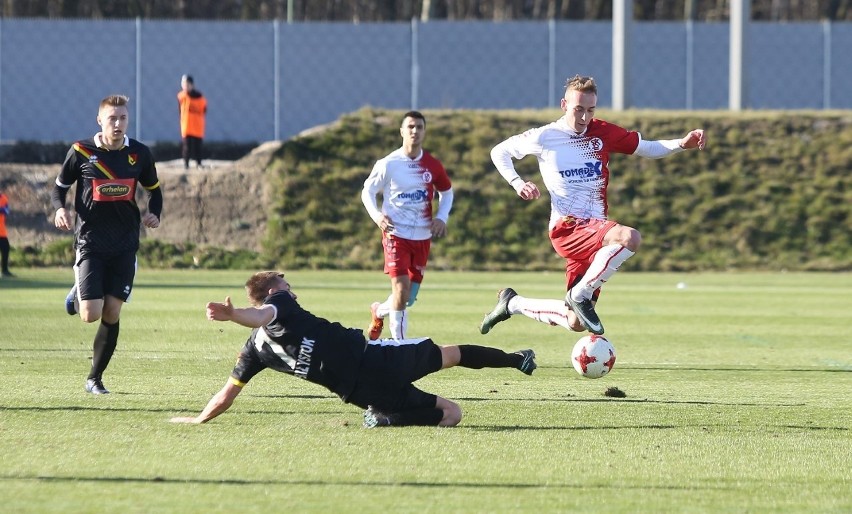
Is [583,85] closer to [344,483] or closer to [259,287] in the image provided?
[259,287]

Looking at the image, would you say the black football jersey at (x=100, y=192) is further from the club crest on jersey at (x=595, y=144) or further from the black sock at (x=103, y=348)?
the club crest on jersey at (x=595, y=144)

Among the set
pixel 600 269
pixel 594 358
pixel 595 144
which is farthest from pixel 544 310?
pixel 594 358

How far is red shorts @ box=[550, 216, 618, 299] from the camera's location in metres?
9.42

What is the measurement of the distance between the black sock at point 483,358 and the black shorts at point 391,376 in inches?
18.0

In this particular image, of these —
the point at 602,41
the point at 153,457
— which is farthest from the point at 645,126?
the point at 153,457

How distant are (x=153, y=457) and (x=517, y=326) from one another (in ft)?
25.3

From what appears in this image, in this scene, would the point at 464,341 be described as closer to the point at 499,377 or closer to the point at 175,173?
the point at 499,377

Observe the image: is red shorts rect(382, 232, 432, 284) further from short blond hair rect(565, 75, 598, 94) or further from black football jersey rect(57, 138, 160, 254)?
black football jersey rect(57, 138, 160, 254)

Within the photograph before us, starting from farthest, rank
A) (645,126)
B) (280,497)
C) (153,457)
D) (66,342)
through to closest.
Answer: (645,126), (66,342), (153,457), (280,497)

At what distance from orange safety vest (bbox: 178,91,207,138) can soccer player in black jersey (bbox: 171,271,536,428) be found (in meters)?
18.5

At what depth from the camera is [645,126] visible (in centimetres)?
2752

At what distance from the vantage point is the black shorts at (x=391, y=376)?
7152mm

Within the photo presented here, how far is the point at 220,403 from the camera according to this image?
723 centimetres

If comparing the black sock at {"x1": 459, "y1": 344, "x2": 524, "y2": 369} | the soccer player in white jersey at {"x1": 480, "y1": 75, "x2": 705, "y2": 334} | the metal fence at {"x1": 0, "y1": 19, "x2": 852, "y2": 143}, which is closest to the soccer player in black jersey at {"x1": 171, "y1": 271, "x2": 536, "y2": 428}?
the black sock at {"x1": 459, "y1": 344, "x2": 524, "y2": 369}
